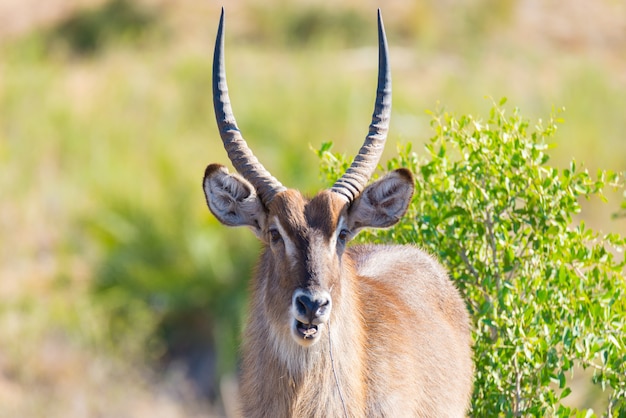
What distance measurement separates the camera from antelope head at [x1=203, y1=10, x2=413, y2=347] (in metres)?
6.74

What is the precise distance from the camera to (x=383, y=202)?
7324mm

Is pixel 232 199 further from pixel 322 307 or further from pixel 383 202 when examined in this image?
pixel 322 307

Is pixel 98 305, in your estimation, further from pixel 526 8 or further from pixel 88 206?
pixel 526 8

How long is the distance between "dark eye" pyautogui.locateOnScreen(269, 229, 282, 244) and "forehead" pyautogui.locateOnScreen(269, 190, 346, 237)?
0.35ft

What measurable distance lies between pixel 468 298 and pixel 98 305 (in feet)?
39.7

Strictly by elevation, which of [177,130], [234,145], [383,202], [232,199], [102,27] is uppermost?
[102,27]

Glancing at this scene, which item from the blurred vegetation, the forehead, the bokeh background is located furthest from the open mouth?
the blurred vegetation

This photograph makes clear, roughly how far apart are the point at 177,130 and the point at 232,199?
60.4 ft

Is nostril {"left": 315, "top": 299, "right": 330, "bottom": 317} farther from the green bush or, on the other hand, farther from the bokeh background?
the bokeh background

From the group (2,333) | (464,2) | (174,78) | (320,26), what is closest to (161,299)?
(2,333)

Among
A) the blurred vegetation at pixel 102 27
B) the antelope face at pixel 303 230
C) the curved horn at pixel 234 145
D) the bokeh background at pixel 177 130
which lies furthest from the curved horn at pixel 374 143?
the blurred vegetation at pixel 102 27

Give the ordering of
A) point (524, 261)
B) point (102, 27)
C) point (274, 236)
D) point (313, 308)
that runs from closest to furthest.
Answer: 1. point (313, 308)
2. point (274, 236)
3. point (524, 261)
4. point (102, 27)

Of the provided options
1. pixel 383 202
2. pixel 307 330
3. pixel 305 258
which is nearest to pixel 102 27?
pixel 383 202

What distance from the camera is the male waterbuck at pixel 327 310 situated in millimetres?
6898
